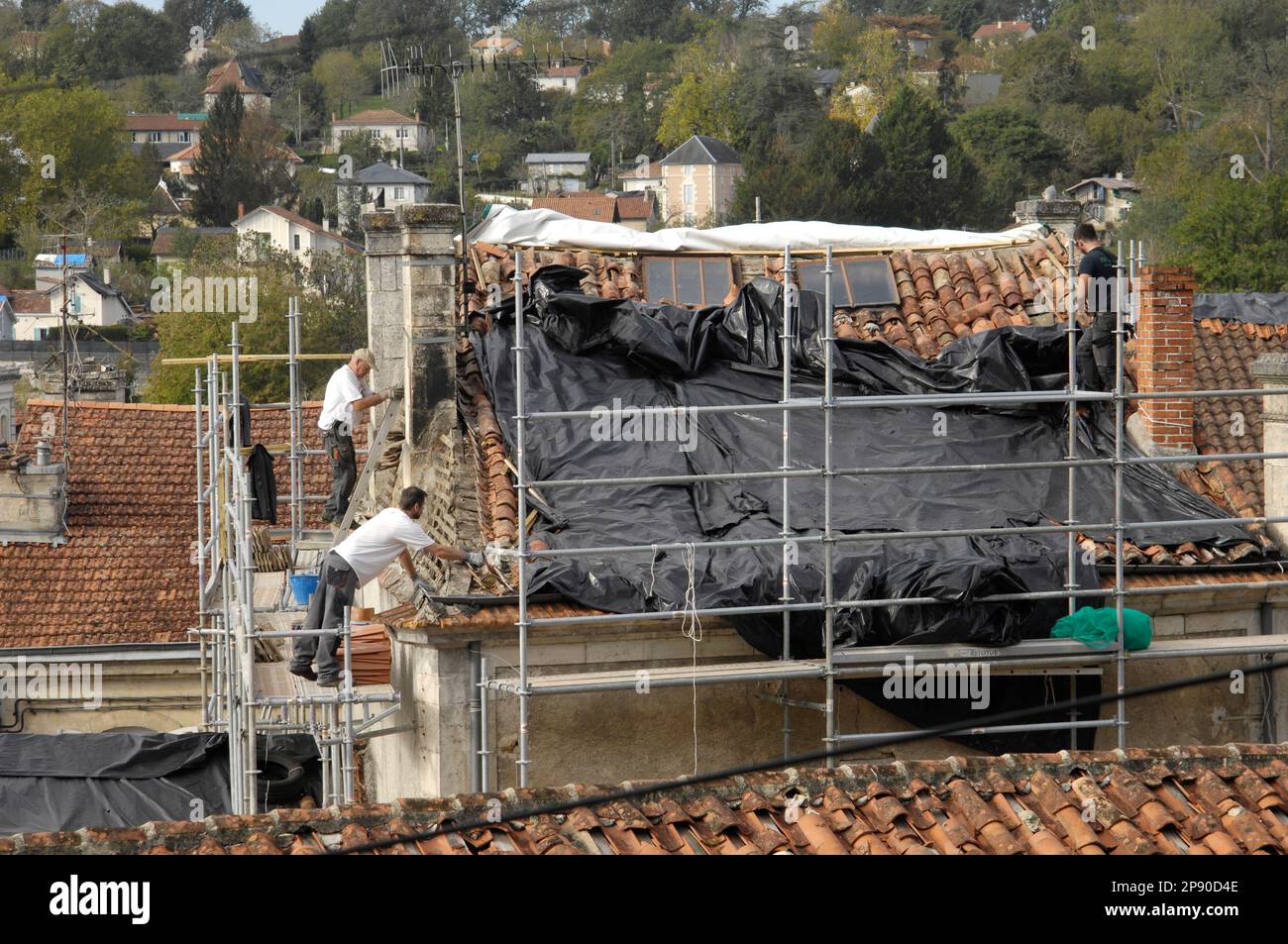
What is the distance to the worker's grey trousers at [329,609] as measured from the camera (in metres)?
12.5

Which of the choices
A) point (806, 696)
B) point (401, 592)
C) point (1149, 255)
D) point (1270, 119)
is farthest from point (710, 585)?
point (1270, 119)

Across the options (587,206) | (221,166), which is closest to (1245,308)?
(587,206)

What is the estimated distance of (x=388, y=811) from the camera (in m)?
9.34

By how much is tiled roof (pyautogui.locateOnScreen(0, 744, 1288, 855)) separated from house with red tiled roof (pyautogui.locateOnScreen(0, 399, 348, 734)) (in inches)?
518

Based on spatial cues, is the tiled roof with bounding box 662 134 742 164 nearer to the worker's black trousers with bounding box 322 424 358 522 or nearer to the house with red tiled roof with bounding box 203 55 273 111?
the house with red tiled roof with bounding box 203 55 273 111

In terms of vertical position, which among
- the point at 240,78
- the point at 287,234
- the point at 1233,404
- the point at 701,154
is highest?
the point at 240,78

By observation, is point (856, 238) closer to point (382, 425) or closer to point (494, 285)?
point (494, 285)

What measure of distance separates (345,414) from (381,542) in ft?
10.5

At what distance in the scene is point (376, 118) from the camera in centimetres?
10181

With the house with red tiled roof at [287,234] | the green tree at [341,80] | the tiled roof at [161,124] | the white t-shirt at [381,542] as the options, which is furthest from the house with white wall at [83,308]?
the white t-shirt at [381,542]

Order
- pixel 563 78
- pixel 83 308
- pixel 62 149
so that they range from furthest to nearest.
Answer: pixel 563 78 → pixel 62 149 → pixel 83 308

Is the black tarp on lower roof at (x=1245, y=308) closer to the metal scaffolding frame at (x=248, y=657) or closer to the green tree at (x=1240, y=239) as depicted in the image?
the metal scaffolding frame at (x=248, y=657)

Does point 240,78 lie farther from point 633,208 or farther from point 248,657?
point 248,657
